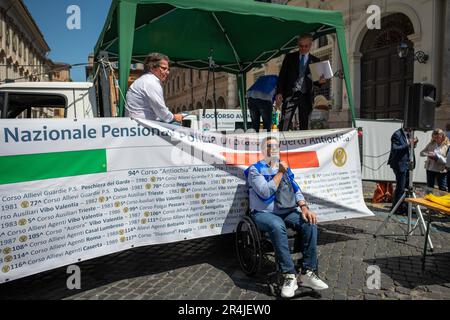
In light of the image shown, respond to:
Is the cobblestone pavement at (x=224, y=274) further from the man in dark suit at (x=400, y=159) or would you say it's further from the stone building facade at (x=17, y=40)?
the stone building facade at (x=17, y=40)

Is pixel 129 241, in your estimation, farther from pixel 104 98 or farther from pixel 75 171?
pixel 104 98

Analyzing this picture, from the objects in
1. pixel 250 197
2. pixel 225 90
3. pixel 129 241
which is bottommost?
pixel 129 241

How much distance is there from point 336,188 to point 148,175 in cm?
258

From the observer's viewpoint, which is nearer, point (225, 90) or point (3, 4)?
point (3, 4)

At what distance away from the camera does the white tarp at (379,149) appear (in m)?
9.19

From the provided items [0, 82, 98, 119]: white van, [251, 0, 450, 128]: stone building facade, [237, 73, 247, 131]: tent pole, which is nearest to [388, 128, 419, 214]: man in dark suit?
[237, 73, 247, 131]: tent pole

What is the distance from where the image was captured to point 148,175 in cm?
388

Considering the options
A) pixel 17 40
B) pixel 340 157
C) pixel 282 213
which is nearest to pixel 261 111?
pixel 340 157

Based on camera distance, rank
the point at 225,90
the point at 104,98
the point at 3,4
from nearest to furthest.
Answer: the point at 104,98 → the point at 3,4 → the point at 225,90

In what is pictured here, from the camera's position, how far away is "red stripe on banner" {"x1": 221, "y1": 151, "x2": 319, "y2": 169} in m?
4.48

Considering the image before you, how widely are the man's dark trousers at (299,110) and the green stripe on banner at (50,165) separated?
3.32 meters

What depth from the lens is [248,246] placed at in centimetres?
405

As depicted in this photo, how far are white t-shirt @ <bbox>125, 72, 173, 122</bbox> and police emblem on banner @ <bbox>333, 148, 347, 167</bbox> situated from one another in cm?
229
